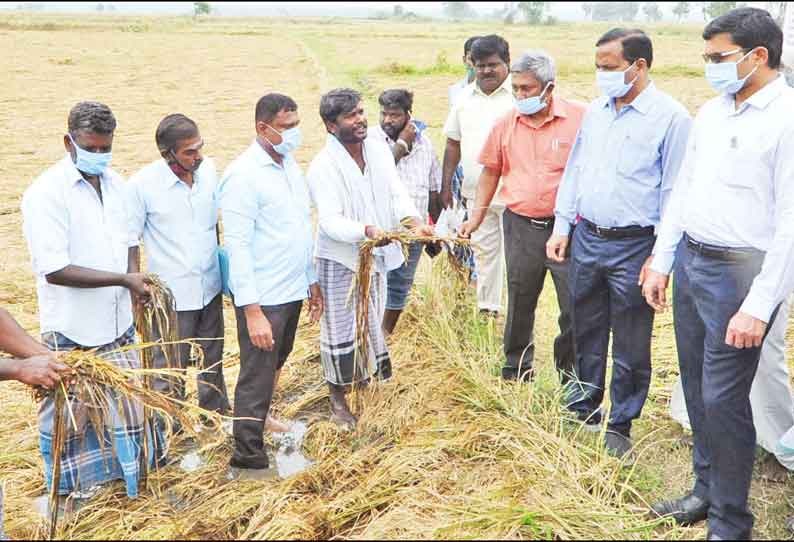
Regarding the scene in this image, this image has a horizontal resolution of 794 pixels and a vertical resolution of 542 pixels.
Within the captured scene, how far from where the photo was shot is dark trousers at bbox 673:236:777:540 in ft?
9.26

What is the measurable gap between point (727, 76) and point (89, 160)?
8.39 feet

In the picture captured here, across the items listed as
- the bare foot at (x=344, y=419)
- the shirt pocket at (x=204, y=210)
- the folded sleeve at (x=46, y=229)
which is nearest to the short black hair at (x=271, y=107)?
the shirt pocket at (x=204, y=210)

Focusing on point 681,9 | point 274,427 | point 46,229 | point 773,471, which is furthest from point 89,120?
point 681,9

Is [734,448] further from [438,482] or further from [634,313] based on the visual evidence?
[438,482]

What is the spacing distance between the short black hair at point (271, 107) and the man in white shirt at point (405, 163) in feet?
4.09

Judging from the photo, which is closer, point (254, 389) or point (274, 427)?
point (254, 389)

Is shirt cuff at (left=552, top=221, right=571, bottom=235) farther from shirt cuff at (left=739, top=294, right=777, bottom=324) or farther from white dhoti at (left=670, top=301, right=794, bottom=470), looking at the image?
shirt cuff at (left=739, top=294, right=777, bottom=324)

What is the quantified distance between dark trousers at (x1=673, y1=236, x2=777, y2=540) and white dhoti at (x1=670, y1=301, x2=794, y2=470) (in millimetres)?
601

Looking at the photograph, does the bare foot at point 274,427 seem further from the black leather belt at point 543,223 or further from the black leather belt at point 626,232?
the black leather belt at point 626,232

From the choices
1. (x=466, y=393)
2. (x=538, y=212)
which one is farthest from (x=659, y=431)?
(x=538, y=212)

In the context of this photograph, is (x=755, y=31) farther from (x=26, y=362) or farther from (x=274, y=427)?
(x=274, y=427)

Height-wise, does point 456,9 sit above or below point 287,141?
above

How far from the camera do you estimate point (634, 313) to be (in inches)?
143

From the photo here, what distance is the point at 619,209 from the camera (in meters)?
3.50
